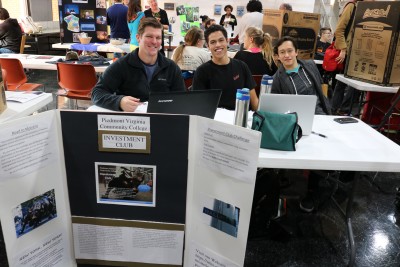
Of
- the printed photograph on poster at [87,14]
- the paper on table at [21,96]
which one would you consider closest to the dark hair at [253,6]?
the printed photograph on poster at [87,14]

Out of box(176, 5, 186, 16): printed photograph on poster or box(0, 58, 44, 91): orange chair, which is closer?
box(0, 58, 44, 91): orange chair

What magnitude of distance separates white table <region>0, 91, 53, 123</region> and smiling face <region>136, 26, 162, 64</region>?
2.31 ft

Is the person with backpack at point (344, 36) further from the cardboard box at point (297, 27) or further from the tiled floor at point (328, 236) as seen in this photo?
the tiled floor at point (328, 236)

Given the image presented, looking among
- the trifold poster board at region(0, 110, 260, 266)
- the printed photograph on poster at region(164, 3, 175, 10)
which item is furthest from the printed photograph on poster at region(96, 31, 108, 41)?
the trifold poster board at region(0, 110, 260, 266)

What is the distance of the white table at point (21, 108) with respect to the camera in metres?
1.89

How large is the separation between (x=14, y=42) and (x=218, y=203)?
5784mm

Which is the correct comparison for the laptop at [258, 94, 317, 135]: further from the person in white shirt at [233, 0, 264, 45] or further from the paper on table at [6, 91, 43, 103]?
the person in white shirt at [233, 0, 264, 45]

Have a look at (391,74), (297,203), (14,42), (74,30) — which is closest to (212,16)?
(74,30)

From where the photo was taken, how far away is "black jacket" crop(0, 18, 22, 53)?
18.7 feet

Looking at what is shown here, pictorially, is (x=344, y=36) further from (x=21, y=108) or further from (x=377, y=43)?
(x=21, y=108)

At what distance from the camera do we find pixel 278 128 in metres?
1.70

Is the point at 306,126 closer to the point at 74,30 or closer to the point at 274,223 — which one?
the point at 274,223

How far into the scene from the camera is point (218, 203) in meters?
1.29

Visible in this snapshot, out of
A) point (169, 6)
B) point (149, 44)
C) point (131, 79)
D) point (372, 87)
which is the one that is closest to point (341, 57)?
point (372, 87)
